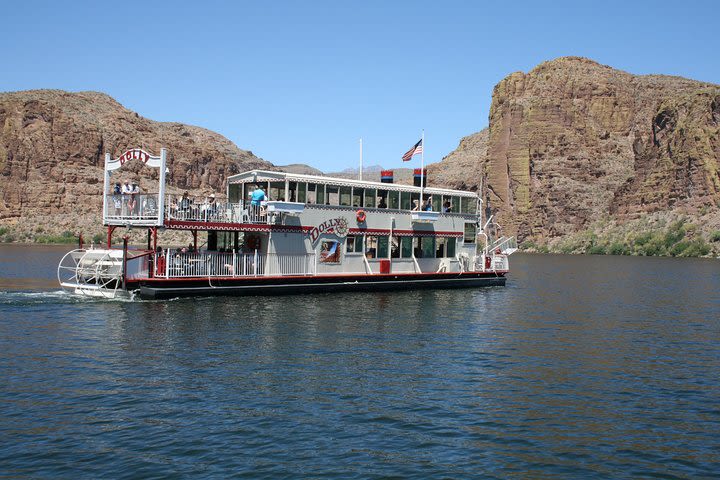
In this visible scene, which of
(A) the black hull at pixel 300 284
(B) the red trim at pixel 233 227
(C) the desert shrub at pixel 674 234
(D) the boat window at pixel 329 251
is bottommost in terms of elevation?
(A) the black hull at pixel 300 284

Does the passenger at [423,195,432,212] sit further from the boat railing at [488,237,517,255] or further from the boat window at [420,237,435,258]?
the boat railing at [488,237,517,255]

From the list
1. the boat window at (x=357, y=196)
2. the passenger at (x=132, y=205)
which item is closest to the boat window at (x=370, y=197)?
the boat window at (x=357, y=196)

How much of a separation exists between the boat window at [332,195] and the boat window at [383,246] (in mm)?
3922

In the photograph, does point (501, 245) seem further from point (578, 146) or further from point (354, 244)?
point (578, 146)

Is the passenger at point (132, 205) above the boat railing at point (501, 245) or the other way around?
above

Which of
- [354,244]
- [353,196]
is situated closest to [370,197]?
[353,196]

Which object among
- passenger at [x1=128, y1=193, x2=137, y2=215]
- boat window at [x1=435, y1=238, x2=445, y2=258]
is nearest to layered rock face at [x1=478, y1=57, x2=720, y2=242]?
boat window at [x1=435, y1=238, x2=445, y2=258]

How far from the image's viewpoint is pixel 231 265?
37188 millimetres

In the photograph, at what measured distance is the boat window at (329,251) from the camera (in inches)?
1593

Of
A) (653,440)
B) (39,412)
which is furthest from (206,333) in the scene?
(653,440)

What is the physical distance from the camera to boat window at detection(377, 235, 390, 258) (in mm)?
42969

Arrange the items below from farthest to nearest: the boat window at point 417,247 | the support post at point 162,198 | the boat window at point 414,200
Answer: the boat window at point 417,247 < the boat window at point 414,200 < the support post at point 162,198

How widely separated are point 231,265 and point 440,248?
15.4 m

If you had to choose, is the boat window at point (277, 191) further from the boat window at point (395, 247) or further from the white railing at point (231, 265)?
the boat window at point (395, 247)
